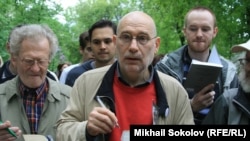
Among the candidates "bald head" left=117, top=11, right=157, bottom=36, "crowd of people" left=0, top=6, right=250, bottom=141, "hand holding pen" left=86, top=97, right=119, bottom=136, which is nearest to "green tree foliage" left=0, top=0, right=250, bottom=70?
"crowd of people" left=0, top=6, right=250, bottom=141

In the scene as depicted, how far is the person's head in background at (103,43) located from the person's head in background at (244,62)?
1909 mm

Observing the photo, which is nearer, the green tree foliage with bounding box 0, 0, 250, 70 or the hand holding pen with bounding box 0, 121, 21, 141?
the hand holding pen with bounding box 0, 121, 21, 141

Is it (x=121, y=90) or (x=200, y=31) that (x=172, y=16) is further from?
→ (x=121, y=90)

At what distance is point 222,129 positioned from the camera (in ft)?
9.89

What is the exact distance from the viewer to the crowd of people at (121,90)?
322 centimetres

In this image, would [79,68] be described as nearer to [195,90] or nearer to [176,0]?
[195,90]

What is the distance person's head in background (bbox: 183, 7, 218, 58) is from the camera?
4.77m

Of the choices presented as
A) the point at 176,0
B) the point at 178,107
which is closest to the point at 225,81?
the point at 178,107

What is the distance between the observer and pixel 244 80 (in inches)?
157

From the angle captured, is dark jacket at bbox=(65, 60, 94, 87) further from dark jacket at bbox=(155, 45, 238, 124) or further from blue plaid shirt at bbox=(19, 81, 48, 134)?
blue plaid shirt at bbox=(19, 81, 48, 134)

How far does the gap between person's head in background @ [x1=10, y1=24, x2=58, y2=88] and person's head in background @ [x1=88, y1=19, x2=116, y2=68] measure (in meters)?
1.46

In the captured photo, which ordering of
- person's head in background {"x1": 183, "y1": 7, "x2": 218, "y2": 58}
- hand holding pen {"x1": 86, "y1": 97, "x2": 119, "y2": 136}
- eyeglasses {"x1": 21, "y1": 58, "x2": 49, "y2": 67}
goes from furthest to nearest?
person's head in background {"x1": 183, "y1": 7, "x2": 218, "y2": 58} < eyeglasses {"x1": 21, "y1": 58, "x2": 49, "y2": 67} < hand holding pen {"x1": 86, "y1": 97, "x2": 119, "y2": 136}

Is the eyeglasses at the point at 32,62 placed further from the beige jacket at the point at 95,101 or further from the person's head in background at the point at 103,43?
the person's head in background at the point at 103,43

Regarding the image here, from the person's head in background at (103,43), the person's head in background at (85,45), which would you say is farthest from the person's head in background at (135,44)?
the person's head in background at (85,45)
